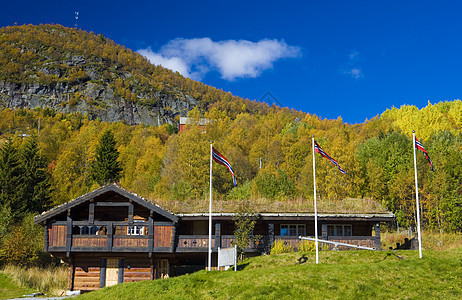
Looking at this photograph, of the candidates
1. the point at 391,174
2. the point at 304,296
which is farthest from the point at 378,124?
the point at 304,296

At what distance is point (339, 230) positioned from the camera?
3556 centimetres

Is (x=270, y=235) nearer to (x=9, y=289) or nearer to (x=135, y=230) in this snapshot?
(x=135, y=230)

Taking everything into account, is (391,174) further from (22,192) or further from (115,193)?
(22,192)

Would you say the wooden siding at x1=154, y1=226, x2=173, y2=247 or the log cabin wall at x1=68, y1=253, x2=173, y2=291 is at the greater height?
the wooden siding at x1=154, y1=226, x2=173, y2=247

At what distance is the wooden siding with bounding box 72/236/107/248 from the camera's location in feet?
104

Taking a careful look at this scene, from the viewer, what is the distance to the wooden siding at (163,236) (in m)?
32.0

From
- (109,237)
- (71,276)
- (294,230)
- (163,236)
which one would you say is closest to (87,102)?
(71,276)

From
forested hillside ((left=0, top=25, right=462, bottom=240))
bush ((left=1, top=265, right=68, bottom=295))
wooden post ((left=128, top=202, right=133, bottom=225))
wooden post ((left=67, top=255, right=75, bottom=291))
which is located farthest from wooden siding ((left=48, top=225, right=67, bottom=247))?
forested hillside ((left=0, top=25, right=462, bottom=240))

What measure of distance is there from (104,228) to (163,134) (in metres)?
93.6

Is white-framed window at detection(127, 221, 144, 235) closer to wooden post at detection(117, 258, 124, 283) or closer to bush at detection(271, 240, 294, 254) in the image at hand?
wooden post at detection(117, 258, 124, 283)

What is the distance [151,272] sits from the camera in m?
32.8

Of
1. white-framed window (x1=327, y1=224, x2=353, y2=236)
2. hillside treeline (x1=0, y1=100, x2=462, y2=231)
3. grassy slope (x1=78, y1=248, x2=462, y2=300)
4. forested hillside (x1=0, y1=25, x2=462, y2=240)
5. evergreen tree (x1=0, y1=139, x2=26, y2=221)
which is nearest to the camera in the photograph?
grassy slope (x1=78, y1=248, x2=462, y2=300)

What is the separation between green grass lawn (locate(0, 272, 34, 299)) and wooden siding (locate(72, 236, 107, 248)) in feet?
14.5

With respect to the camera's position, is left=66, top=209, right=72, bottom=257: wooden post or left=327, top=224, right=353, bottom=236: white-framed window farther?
left=327, top=224, right=353, bottom=236: white-framed window
